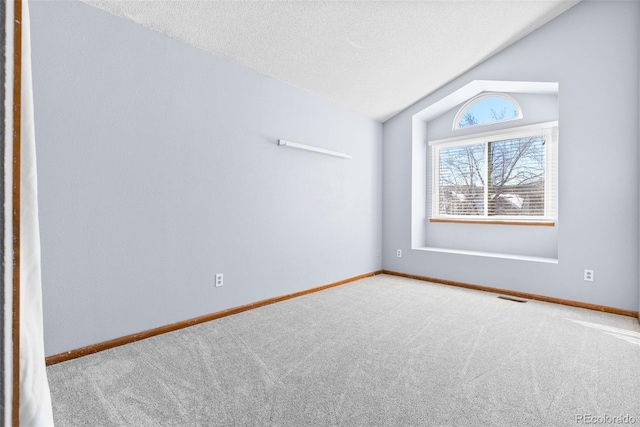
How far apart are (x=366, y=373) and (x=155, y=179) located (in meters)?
1.84

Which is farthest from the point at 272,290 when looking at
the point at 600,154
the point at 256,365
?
the point at 600,154

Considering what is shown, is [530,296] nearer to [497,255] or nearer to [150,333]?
[497,255]

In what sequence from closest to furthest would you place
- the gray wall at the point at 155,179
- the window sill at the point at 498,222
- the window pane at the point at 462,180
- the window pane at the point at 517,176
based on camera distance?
the gray wall at the point at 155,179
the window sill at the point at 498,222
the window pane at the point at 517,176
the window pane at the point at 462,180

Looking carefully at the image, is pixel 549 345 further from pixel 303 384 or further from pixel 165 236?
pixel 165 236

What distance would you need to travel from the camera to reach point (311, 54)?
2.81 metres

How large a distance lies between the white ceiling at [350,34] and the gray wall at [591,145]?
251 millimetres

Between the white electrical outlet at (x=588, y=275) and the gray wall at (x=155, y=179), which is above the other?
the gray wall at (x=155, y=179)

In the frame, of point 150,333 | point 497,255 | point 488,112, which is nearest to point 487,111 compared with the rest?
point 488,112

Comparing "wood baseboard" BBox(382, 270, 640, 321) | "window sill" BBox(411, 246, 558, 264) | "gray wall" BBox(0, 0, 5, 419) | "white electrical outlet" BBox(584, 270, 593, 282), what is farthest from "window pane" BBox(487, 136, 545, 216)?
"gray wall" BBox(0, 0, 5, 419)

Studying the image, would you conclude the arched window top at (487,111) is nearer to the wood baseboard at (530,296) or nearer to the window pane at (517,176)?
the window pane at (517,176)

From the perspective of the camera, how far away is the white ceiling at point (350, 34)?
2213 mm

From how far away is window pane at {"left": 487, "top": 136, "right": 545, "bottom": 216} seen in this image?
3.59 m

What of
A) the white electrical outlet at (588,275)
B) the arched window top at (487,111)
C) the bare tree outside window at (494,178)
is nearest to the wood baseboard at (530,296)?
the white electrical outlet at (588,275)

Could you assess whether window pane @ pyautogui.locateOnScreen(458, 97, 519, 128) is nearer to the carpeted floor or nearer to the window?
the window
